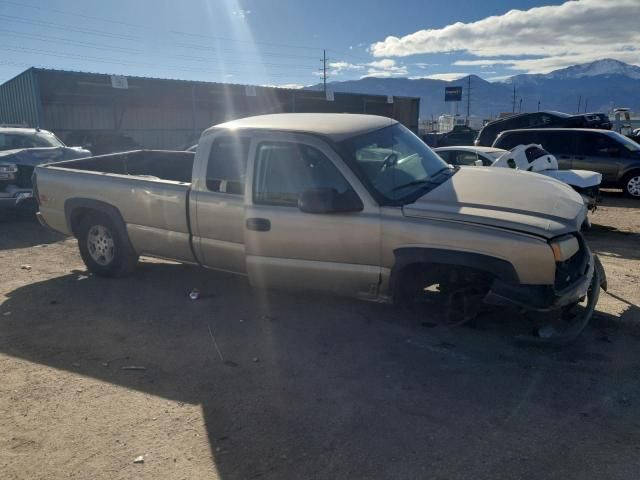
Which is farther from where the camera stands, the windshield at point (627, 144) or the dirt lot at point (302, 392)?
the windshield at point (627, 144)

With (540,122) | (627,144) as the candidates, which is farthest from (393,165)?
(540,122)

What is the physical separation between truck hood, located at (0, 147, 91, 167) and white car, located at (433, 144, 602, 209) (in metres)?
7.72

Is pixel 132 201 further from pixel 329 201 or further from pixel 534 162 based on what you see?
pixel 534 162

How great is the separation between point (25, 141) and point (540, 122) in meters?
14.5

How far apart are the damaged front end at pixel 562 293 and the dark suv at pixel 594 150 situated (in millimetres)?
8940

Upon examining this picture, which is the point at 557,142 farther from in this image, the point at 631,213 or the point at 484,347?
the point at 484,347

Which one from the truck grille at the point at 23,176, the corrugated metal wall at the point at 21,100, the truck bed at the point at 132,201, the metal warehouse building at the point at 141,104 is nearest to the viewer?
the truck bed at the point at 132,201

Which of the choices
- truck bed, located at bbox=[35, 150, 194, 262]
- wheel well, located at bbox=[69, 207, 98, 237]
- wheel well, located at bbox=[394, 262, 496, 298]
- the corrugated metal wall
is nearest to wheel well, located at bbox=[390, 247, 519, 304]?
wheel well, located at bbox=[394, 262, 496, 298]

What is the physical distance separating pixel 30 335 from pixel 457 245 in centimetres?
384

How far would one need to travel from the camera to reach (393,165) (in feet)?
14.7

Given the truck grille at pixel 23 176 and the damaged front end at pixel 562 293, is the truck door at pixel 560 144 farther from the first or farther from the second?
the truck grille at pixel 23 176

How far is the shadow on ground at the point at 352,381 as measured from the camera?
107 inches

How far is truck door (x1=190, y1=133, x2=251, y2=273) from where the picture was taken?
4.71 meters

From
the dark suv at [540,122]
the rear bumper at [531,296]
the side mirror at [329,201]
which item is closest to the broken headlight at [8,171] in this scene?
the side mirror at [329,201]
